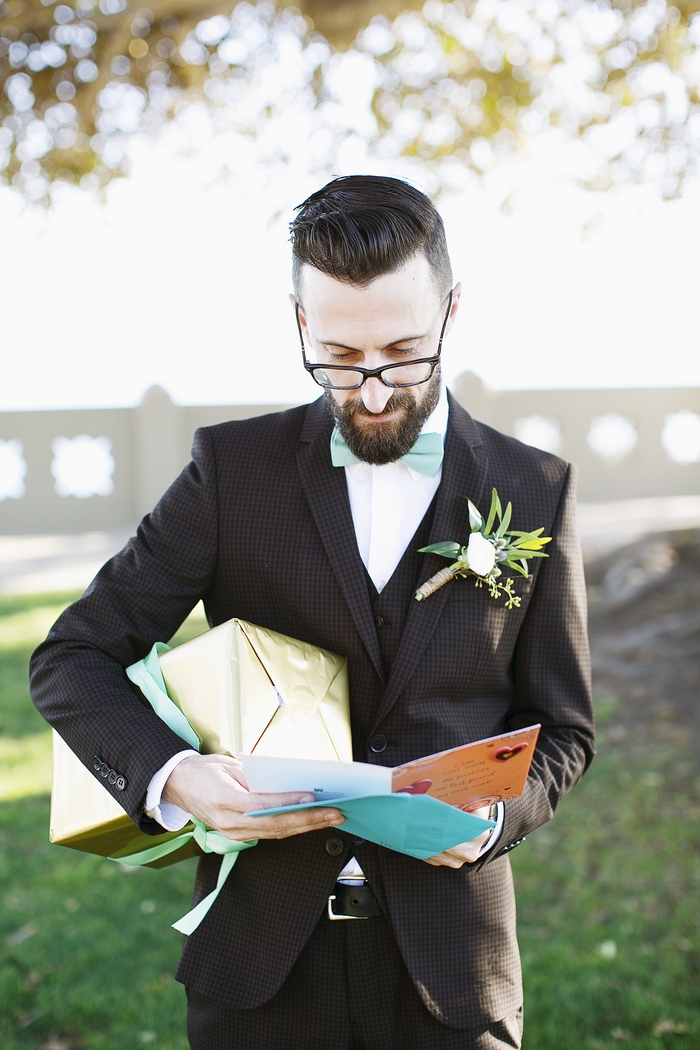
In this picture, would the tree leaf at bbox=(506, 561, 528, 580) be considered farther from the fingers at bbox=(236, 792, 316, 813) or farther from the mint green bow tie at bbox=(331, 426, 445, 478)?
the fingers at bbox=(236, 792, 316, 813)

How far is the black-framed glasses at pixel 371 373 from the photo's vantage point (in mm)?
1730

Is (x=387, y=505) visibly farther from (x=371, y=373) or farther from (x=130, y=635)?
(x=130, y=635)

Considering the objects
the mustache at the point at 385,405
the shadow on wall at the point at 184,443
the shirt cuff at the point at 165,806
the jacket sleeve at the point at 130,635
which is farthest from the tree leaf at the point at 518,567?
the shadow on wall at the point at 184,443

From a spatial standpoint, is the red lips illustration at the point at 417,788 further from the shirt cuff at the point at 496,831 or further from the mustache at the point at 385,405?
the mustache at the point at 385,405

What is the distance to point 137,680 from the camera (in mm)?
1719

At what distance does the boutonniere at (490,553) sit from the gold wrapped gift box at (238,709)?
28cm

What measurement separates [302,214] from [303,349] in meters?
0.27

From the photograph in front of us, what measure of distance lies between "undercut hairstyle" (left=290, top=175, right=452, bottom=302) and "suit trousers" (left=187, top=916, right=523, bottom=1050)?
129cm

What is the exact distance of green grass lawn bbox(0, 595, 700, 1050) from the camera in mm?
3168

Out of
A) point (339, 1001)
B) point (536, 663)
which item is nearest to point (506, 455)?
point (536, 663)

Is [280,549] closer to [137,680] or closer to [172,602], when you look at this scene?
[172,602]

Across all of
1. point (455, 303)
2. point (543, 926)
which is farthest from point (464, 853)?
point (543, 926)

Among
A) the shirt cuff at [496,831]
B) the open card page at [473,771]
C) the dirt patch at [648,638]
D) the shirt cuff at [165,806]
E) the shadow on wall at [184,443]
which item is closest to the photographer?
the open card page at [473,771]

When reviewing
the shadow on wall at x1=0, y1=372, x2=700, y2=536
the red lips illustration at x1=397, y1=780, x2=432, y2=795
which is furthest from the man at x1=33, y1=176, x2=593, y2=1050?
the shadow on wall at x1=0, y1=372, x2=700, y2=536
